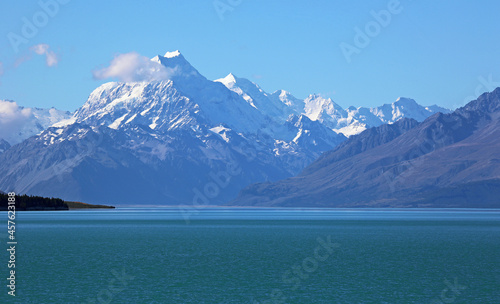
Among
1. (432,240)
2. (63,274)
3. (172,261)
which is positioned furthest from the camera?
(432,240)

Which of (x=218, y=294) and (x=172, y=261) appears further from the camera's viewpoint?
(x=172, y=261)

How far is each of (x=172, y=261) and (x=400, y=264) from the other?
3394 cm

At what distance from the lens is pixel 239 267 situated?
101m

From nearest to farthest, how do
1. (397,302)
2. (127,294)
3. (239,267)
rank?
(397,302)
(127,294)
(239,267)

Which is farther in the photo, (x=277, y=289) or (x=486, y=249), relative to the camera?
(x=486, y=249)

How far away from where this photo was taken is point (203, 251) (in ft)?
422

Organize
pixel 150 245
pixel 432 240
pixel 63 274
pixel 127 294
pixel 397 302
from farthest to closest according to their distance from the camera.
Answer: pixel 432 240 < pixel 150 245 < pixel 63 274 < pixel 127 294 < pixel 397 302

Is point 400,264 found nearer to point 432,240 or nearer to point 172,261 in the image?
point 172,261

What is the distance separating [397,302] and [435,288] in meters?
10.7

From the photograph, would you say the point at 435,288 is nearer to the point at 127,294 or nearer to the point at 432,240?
the point at 127,294

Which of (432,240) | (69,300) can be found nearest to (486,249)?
(432,240)

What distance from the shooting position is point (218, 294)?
251 ft

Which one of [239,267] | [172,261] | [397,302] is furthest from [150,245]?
[397,302]

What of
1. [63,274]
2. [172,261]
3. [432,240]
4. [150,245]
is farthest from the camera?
[432,240]
